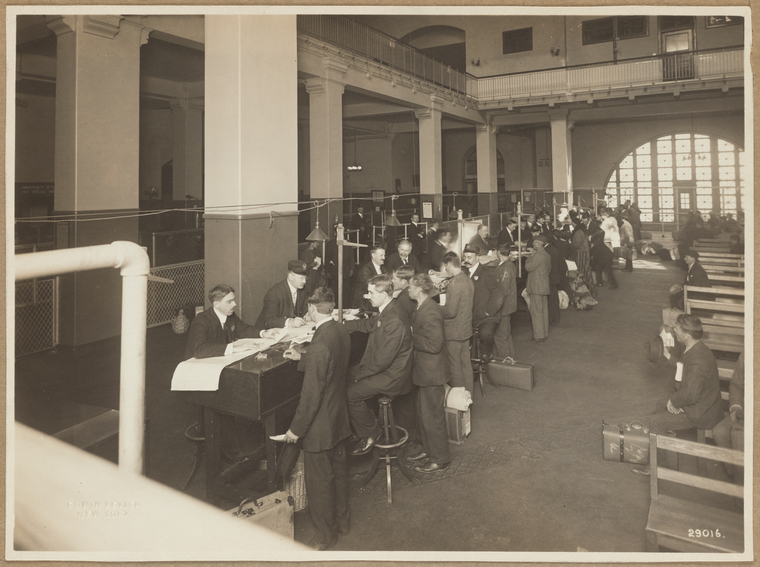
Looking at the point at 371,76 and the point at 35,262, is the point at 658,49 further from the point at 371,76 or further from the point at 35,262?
the point at 35,262

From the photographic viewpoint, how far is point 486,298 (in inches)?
304

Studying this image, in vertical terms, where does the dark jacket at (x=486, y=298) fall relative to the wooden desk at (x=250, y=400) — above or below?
above

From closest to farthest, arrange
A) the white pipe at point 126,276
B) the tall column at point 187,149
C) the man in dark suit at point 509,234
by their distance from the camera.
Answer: the white pipe at point 126,276 → the man in dark suit at point 509,234 → the tall column at point 187,149

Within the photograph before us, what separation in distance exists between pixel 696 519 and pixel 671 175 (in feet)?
77.8

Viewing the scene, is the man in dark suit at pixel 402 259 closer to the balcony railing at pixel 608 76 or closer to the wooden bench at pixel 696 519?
the wooden bench at pixel 696 519

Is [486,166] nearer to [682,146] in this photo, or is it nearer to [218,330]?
[682,146]

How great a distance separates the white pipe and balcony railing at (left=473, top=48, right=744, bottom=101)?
19.2 metres

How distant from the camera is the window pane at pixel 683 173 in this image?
23.0m

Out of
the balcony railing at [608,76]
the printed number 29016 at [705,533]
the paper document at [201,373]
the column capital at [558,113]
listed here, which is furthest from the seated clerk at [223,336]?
the column capital at [558,113]

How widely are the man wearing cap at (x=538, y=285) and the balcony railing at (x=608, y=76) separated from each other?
39.8ft

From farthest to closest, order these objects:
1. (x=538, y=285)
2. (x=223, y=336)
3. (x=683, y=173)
→ 1. (x=683, y=173)
2. (x=538, y=285)
3. (x=223, y=336)

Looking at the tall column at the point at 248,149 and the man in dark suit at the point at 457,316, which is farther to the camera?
the tall column at the point at 248,149

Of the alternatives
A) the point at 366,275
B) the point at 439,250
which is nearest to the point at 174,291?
the point at 366,275

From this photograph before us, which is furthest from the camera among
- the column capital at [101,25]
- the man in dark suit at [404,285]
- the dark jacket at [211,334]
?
the column capital at [101,25]
